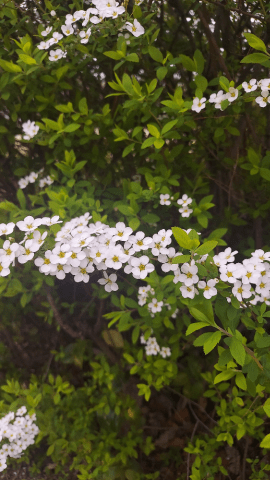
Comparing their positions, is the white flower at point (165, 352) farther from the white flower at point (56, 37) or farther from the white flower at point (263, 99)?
the white flower at point (56, 37)

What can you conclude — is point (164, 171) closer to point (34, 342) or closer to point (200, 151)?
point (200, 151)

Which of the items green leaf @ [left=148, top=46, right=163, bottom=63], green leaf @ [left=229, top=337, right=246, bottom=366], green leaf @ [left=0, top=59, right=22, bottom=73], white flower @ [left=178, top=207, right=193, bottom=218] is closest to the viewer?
green leaf @ [left=229, top=337, right=246, bottom=366]

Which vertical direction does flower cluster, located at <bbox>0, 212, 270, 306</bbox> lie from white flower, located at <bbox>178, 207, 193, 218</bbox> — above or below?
above

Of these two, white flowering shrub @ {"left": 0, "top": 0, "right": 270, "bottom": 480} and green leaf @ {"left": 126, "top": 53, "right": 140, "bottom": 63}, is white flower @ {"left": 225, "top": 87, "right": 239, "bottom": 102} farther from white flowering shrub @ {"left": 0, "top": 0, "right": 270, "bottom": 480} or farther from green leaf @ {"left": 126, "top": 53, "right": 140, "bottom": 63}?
green leaf @ {"left": 126, "top": 53, "right": 140, "bottom": 63}

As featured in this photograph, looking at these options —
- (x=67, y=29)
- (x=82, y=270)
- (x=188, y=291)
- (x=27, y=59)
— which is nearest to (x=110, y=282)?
(x=82, y=270)

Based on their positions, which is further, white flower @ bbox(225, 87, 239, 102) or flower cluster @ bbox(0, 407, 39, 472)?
flower cluster @ bbox(0, 407, 39, 472)

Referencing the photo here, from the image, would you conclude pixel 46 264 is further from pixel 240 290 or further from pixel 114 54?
pixel 114 54

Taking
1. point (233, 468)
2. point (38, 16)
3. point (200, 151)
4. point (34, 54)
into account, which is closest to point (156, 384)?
point (233, 468)

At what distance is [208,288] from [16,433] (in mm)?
1506

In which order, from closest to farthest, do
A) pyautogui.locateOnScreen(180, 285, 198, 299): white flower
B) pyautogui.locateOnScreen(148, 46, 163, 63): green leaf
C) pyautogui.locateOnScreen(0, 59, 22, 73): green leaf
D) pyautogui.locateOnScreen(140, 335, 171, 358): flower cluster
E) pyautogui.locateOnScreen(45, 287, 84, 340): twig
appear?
pyautogui.locateOnScreen(180, 285, 198, 299): white flower → pyautogui.locateOnScreen(148, 46, 163, 63): green leaf → pyautogui.locateOnScreen(0, 59, 22, 73): green leaf → pyautogui.locateOnScreen(140, 335, 171, 358): flower cluster → pyautogui.locateOnScreen(45, 287, 84, 340): twig

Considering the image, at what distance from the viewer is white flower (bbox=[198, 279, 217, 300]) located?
3.52 feet

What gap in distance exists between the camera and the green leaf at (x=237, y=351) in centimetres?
97

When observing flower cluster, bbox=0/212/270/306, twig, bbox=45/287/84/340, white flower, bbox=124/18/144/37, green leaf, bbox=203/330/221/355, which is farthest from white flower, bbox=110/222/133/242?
twig, bbox=45/287/84/340

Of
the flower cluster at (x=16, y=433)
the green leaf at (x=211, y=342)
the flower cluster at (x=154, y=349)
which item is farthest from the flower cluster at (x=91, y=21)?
the flower cluster at (x=16, y=433)
